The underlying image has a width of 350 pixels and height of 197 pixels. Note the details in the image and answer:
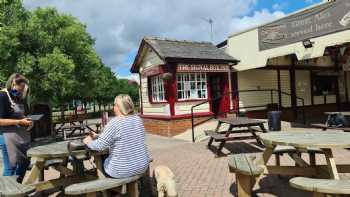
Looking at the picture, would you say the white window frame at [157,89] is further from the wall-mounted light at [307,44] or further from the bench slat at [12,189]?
the bench slat at [12,189]

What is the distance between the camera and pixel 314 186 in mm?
3160

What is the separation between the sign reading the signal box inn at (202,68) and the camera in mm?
12852

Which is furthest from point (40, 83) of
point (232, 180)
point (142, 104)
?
point (232, 180)

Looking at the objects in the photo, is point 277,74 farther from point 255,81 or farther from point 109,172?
point 109,172

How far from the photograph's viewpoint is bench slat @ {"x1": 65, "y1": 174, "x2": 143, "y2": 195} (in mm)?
3485

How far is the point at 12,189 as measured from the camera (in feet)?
11.6

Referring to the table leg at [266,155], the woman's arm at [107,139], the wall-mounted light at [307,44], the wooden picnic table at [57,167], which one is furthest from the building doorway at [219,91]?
the woman's arm at [107,139]

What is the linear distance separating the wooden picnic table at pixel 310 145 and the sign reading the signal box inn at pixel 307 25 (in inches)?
249

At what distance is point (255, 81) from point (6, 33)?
10.5 metres

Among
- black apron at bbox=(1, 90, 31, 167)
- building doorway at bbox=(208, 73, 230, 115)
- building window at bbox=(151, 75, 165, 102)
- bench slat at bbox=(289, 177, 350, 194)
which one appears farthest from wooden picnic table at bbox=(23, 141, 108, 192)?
building doorway at bbox=(208, 73, 230, 115)

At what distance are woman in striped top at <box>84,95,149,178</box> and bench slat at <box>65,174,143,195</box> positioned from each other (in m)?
0.08

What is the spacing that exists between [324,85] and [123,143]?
1580 centimetres

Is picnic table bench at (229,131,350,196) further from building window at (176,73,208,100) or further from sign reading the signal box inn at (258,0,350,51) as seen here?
building window at (176,73,208,100)

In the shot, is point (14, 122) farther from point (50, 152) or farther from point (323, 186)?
point (323, 186)
